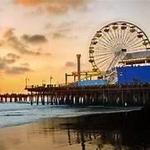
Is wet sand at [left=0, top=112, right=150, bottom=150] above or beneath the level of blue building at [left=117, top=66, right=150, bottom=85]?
beneath

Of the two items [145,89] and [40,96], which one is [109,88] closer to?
[145,89]

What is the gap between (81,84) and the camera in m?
53.5

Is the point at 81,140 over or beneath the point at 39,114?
over

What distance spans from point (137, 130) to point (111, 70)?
34.0 meters

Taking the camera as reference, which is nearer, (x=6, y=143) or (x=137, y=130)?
(x=6, y=143)

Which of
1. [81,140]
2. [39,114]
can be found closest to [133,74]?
[39,114]

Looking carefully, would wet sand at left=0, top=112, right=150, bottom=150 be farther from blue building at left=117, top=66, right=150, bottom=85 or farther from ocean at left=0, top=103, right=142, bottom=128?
blue building at left=117, top=66, right=150, bottom=85

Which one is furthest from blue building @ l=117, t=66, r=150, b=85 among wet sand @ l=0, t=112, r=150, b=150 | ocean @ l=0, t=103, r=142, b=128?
wet sand @ l=0, t=112, r=150, b=150

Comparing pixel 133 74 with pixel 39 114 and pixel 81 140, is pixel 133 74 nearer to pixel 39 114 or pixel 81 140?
pixel 39 114

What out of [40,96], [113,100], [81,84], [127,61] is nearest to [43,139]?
[113,100]

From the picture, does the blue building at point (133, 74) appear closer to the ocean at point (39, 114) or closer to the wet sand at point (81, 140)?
the ocean at point (39, 114)

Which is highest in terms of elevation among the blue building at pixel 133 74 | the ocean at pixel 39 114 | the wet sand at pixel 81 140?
the blue building at pixel 133 74

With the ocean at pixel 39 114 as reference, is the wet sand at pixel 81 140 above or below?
above

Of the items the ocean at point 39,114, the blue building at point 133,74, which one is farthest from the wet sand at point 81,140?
the blue building at point 133,74
